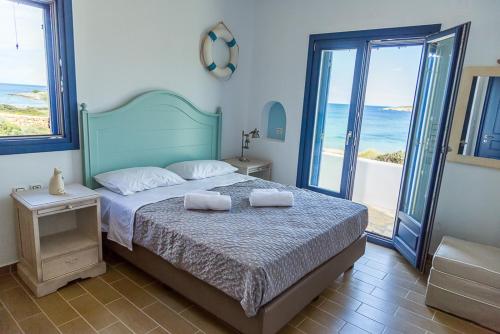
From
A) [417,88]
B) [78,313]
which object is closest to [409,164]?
[417,88]

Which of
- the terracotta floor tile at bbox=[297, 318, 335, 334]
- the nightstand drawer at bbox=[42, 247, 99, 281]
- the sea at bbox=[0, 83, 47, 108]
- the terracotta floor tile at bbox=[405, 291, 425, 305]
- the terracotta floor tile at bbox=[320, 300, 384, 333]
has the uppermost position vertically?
the sea at bbox=[0, 83, 47, 108]

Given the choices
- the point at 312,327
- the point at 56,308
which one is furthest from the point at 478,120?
the point at 56,308

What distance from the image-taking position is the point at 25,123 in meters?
2.52

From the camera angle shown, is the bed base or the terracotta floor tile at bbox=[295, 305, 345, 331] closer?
the bed base

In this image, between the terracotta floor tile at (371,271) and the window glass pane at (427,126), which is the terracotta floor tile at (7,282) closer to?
the terracotta floor tile at (371,271)

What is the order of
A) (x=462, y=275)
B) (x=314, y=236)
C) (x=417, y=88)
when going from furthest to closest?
(x=417, y=88), (x=462, y=275), (x=314, y=236)

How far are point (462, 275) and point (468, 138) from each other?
1.22 m

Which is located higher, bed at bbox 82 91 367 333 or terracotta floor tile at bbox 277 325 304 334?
bed at bbox 82 91 367 333

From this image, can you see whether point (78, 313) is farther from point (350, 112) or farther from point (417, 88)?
point (417, 88)

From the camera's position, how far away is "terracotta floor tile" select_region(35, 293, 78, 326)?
78.5 inches

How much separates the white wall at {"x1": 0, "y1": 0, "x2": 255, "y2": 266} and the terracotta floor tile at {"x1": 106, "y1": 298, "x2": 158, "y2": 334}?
1037 millimetres

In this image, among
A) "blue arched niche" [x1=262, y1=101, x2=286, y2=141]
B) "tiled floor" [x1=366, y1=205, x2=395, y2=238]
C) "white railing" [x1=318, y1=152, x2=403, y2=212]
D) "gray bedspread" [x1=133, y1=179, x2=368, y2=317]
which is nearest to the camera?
"gray bedspread" [x1=133, y1=179, x2=368, y2=317]

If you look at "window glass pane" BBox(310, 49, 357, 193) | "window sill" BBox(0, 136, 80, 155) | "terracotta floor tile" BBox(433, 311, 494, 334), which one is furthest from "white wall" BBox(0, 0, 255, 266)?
"terracotta floor tile" BBox(433, 311, 494, 334)

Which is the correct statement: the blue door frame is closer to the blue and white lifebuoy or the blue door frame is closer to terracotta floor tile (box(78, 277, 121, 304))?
the blue and white lifebuoy
